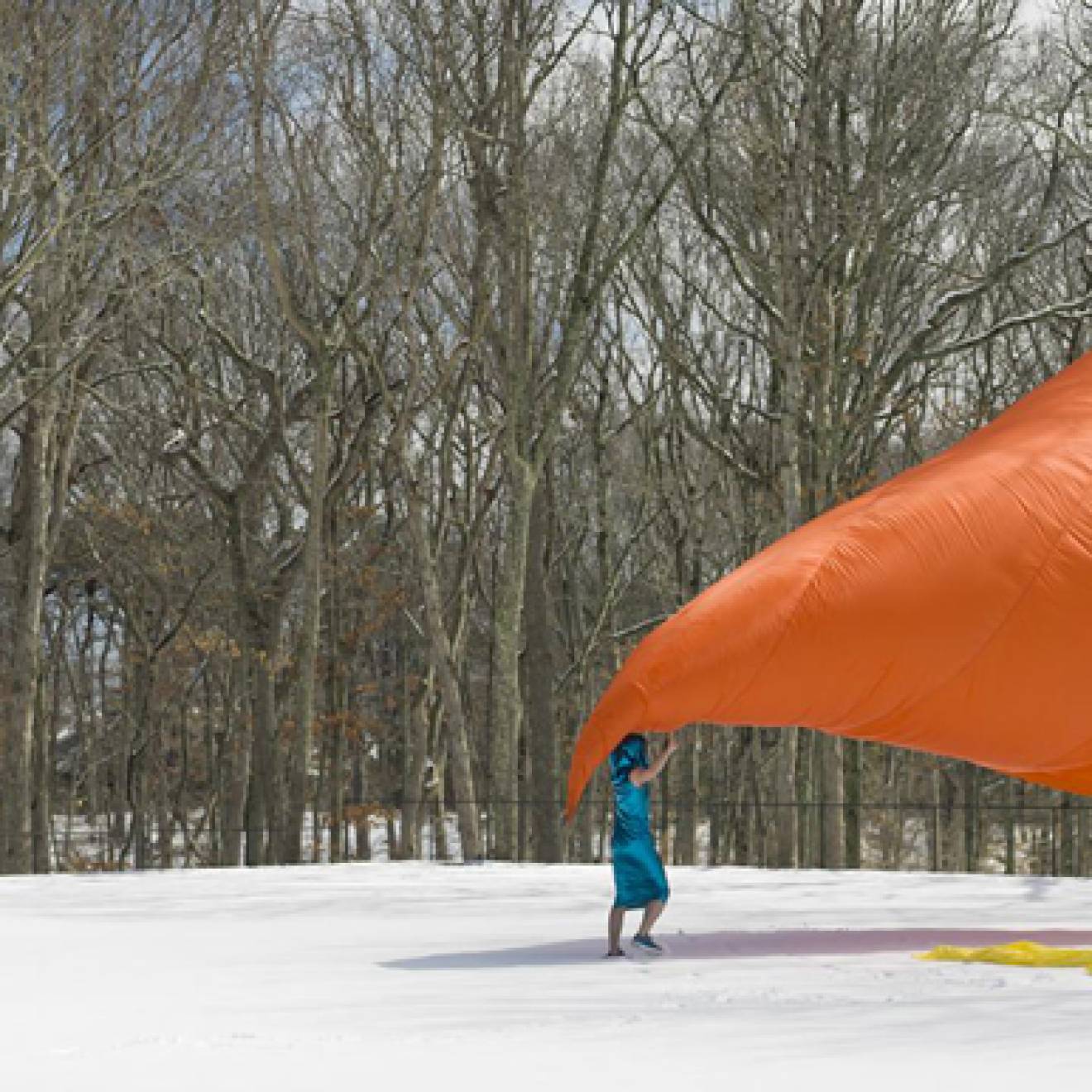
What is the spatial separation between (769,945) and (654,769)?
160 cm

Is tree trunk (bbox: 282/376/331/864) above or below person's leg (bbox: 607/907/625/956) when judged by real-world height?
above

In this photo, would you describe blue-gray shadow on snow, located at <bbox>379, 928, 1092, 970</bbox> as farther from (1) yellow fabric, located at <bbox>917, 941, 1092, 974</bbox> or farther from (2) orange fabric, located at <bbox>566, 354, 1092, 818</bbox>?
(2) orange fabric, located at <bbox>566, 354, 1092, 818</bbox>

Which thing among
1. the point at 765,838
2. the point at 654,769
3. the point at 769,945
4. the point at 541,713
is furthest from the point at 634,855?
the point at 765,838

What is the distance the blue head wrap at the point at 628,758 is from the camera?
36.9ft

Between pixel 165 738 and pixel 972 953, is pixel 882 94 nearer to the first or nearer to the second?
pixel 972 953

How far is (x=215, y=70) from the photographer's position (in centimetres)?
1970

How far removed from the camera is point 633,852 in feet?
36.5

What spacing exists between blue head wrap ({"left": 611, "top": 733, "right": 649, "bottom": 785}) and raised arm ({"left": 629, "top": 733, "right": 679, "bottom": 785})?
4cm

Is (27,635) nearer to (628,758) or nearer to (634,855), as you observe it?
(628,758)

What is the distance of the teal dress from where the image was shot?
11117 mm

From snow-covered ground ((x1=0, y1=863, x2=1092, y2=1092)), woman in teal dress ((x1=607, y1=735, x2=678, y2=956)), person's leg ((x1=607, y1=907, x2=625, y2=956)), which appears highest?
woman in teal dress ((x1=607, y1=735, x2=678, y2=956))

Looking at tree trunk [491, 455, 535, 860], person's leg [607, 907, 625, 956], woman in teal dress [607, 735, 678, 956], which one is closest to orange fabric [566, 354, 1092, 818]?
woman in teal dress [607, 735, 678, 956]

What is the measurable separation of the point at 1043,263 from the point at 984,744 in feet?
57.3

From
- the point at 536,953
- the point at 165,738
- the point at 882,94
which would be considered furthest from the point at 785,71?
the point at 165,738
